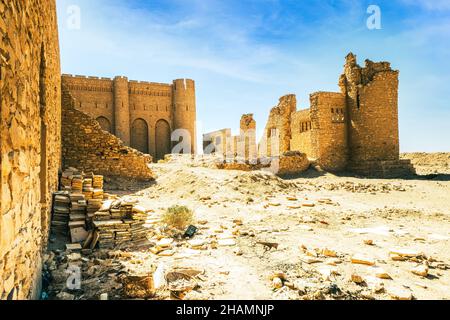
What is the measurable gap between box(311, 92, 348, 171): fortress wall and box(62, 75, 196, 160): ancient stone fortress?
1683 cm

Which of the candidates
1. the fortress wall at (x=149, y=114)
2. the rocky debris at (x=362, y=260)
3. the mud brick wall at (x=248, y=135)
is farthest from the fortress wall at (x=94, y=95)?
the rocky debris at (x=362, y=260)

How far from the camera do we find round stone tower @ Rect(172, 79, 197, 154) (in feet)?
103

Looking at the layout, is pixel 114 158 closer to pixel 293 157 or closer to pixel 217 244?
pixel 217 244

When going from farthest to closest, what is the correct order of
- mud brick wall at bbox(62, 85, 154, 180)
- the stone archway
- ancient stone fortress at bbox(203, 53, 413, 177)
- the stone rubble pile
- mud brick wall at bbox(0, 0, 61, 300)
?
the stone archway → ancient stone fortress at bbox(203, 53, 413, 177) → mud brick wall at bbox(62, 85, 154, 180) → the stone rubble pile → mud brick wall at bbox(0, 0, 61, 300)

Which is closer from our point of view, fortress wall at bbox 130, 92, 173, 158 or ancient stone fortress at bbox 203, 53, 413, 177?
ancient stone fortress at bbox 203, 53, 413, 177

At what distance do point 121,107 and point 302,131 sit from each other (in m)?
18.5

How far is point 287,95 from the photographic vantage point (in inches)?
869

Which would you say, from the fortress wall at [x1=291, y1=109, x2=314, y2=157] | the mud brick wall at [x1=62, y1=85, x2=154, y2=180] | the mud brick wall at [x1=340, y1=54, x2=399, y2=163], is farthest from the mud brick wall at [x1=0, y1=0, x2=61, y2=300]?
the mud brick wall at [x1=340, y1=54, x2=399, y2=163]

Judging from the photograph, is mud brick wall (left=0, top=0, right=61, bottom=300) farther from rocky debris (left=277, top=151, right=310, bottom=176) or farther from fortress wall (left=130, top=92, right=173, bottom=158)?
fortress wall (left=130, top=92, right=173, bottom=158)
